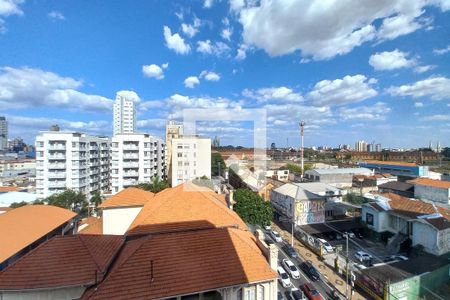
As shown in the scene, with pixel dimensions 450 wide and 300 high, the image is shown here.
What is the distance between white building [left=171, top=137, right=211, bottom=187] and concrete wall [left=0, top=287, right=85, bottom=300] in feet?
97.2

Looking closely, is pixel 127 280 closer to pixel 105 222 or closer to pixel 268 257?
pixel 268 257

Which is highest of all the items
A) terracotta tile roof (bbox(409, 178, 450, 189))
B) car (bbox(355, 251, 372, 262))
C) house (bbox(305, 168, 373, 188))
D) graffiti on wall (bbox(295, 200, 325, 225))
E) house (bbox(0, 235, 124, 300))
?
house (bbox(0, 235, 124, 300))

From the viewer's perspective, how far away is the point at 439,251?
57.7 feet

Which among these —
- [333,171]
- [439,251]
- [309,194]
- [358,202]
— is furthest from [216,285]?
[333,171]

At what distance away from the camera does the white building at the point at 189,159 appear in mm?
38031

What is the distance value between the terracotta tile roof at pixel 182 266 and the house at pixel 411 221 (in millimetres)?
16685

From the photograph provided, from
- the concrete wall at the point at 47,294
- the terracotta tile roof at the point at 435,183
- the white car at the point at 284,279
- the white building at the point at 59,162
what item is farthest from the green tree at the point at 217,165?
the concrete wall at the point at 47,294

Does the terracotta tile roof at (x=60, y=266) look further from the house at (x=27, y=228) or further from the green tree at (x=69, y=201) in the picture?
the green tree at (x=69, y=201)

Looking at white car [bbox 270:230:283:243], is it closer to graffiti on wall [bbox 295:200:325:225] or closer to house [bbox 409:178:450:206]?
graffiti on wall [bbox 295:200:325:225]

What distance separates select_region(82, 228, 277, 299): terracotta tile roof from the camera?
731 cm

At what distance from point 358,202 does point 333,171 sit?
44.9 ft

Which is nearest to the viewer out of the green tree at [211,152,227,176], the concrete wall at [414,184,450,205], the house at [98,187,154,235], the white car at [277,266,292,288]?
the white car at [277,266,292,288]

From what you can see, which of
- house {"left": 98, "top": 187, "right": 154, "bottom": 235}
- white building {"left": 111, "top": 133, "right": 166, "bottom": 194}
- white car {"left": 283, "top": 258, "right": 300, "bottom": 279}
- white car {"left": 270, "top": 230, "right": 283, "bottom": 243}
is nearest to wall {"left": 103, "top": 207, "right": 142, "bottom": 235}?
house {"left": 98, "top": 187, "right": 154, "bottom": 235}

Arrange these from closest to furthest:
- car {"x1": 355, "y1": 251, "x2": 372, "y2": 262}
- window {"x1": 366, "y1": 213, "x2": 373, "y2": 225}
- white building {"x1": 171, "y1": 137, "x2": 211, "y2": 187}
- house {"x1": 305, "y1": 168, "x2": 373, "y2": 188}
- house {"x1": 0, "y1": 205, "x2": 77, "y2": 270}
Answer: house {"x1": 0, "y1": 205, "x2": 77, "y2": 270}
car {"x1": 355, "y1": 251, "x2": 372, "y2": 262}
window {"x1": 366, "y1": 213, "x2": 373, "y2": 225}
white building {"x1": 171, "y1": 137, "x2": 211, "y2": 187}
house {"x1": 305, "y1": 168, "x2": 373, "y2": 188}
